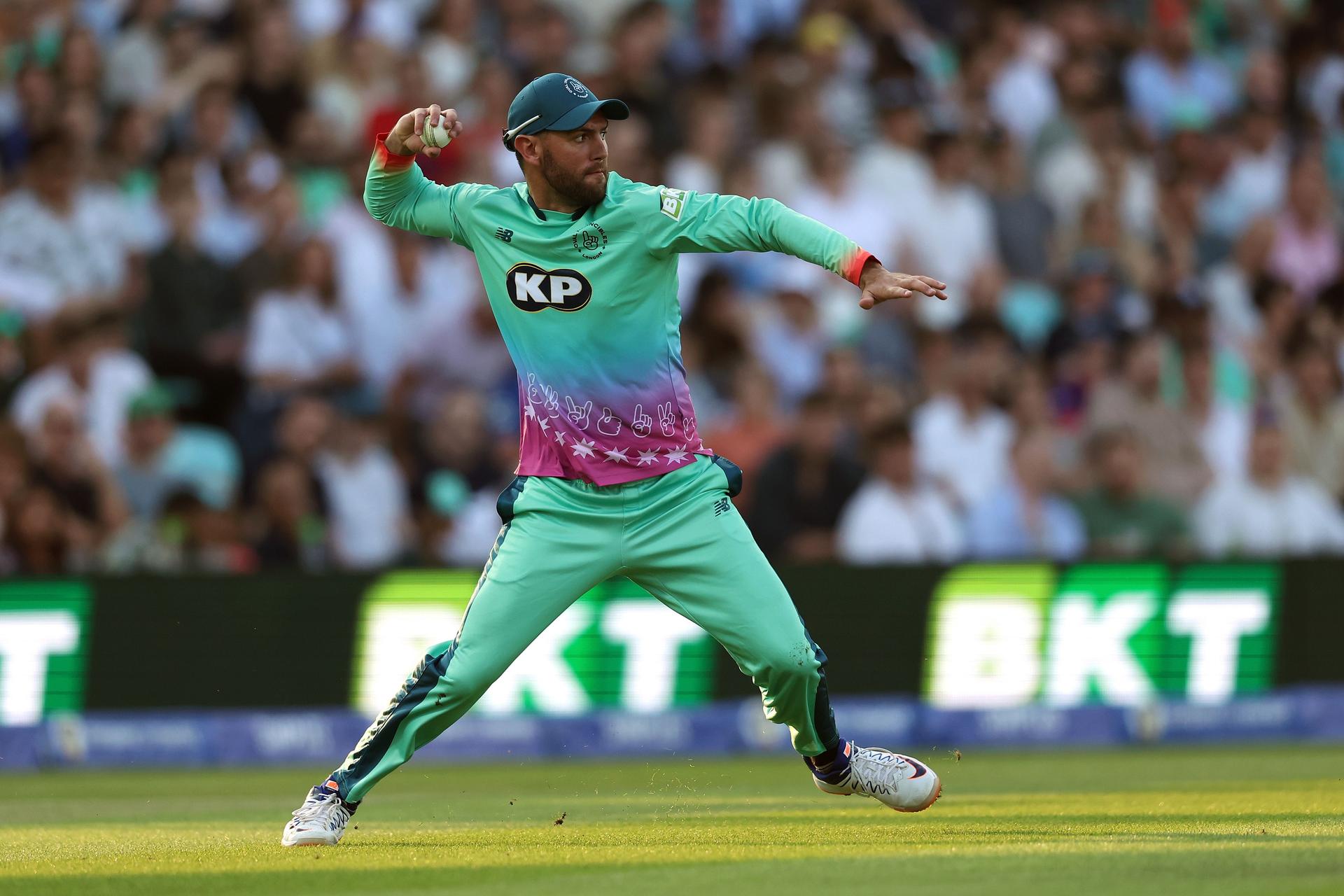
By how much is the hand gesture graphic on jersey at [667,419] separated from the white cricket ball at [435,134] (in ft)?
4.11

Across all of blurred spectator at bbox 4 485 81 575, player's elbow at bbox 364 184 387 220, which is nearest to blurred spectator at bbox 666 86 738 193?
blurred spectator at bbox 4 485 81 575

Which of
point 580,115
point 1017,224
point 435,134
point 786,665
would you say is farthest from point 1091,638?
point 435,134

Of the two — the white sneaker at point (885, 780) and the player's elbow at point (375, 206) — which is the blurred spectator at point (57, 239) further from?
the white sneaker at point (885, 780)

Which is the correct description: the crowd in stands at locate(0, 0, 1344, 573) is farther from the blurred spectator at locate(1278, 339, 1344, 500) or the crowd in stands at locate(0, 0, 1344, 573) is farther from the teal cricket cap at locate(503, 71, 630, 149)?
the teal cricket cap at locate(503, 71, 630, 149)

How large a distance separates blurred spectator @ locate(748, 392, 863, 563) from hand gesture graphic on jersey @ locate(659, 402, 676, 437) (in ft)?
20.0

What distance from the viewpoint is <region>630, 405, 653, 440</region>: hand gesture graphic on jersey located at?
7.68 metres

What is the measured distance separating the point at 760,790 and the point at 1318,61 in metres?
12.5

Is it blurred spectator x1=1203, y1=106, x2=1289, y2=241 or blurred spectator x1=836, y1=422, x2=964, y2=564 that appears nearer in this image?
blurred spectator x1=836, y1=422, x2=964, y2=564

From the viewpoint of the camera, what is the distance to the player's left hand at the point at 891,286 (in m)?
6.89

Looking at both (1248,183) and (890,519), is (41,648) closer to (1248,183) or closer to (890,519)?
(890,519)

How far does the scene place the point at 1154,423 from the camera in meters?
15.1

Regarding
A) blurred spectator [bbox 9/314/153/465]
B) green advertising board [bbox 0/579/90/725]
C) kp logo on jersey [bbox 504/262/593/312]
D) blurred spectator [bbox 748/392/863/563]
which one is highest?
kp logo on jersey [bbox 504/262/593/312]

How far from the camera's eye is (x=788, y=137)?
16.8m

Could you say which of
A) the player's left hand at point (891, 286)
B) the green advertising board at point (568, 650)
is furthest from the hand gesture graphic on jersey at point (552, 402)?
the green advertising board at point (568, 650)
